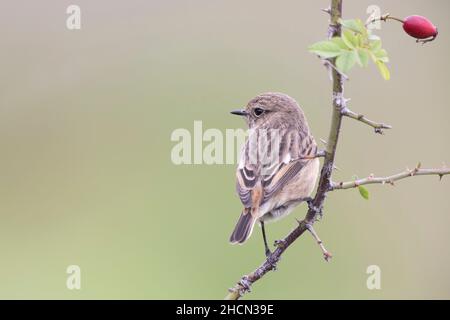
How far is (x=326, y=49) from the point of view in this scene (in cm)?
271

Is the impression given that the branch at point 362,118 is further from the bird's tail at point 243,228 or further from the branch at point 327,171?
the bird's tail at point 243,228

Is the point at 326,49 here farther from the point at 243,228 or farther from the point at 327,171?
the point at 243,228

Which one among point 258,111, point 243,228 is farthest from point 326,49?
point 258,111

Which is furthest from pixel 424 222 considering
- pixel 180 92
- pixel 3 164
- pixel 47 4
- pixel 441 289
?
pixel 47 4

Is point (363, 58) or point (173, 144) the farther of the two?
point (173, 144)

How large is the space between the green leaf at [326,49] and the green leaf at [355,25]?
8 centimetres

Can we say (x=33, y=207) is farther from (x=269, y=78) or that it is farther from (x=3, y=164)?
(x=269, y=78)

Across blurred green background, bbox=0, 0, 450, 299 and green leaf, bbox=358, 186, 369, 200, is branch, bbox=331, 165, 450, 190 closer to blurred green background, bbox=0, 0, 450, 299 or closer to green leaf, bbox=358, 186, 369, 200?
green leaf, bbox=358, 186, 369, 200

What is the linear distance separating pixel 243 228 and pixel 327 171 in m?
1.44

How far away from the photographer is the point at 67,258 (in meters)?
8.14

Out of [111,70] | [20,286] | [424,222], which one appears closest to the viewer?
[20,286]

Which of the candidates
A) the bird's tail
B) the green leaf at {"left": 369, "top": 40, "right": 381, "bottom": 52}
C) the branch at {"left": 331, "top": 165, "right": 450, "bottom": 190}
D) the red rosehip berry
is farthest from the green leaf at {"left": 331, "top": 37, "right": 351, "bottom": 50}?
the bird's tail

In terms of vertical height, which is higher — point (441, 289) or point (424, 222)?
point (424, 222)

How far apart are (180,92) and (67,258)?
2.84 meters
